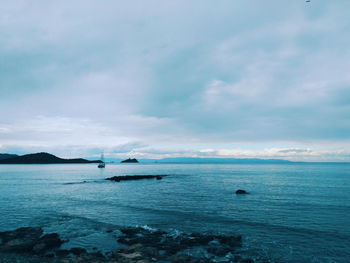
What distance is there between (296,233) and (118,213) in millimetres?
27160

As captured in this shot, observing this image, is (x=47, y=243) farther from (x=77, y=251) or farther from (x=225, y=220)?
(x=225, y=220)

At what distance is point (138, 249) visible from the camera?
899 inches

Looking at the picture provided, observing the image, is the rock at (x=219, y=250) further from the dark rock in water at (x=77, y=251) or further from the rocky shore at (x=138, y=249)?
the dark rock in water at (x=77, y=251)

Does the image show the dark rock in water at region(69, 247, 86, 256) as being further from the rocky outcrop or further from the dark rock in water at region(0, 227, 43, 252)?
the dark rock in water at region(0, 227, 43, 252)

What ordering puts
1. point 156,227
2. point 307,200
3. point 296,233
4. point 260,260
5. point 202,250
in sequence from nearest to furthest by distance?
point 260,260, point 202,250, point 296,233, point 156,227, point 307,200

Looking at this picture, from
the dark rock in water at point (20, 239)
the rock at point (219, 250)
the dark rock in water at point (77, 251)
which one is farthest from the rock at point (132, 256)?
the dark rock in water at point (20, 239)

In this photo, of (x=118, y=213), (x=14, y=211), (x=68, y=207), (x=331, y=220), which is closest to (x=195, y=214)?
(x=118, y=213)

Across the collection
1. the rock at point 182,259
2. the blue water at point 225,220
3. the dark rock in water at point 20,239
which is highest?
the dark rock in water at point 20,239

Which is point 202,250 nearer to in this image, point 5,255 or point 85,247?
point 85,247

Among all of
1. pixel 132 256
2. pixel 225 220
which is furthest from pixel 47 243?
pixel 225 220

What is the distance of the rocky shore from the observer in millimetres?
20938

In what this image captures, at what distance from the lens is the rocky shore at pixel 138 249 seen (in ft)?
68.7

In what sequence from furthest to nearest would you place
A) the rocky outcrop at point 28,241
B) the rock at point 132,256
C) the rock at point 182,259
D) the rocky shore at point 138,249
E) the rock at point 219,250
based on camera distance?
the rocky outcrop at point 28,241 → the rock at point 219,250 → the rocky shore at point 138,249 → the rock at point 132,256 → the rock at point 182,259

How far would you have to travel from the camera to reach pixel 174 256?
2166 centimetres
